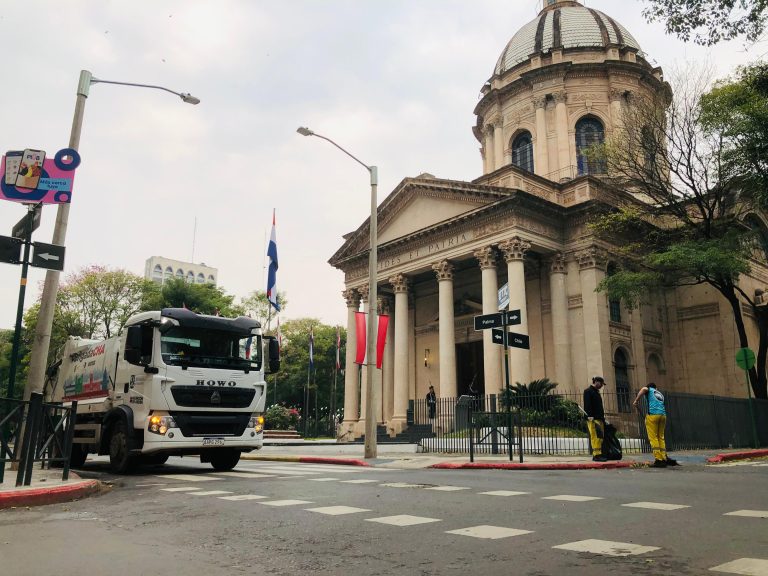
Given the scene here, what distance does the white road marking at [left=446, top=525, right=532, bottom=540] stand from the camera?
5.02 m

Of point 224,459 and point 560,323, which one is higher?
point 560,323

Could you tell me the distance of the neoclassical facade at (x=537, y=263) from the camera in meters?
31.3

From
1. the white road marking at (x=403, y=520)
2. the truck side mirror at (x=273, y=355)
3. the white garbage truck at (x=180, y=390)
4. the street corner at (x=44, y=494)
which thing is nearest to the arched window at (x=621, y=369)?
the truck side mirror at (x=273, y=355)

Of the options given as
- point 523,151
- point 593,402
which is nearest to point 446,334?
point 523,151

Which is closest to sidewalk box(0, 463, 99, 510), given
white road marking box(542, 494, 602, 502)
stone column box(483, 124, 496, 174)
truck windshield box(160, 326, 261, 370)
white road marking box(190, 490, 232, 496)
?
white road marking box(190, 490, 232, 496)

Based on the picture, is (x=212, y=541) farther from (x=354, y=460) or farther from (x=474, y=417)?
(x=474, y=417)

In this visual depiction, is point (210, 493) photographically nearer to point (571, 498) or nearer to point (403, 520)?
point (403, 520)

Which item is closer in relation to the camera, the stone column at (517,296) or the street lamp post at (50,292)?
the street lamp post at (50,292)

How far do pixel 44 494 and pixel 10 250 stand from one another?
4.29 m

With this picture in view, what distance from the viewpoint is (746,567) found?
3799mm

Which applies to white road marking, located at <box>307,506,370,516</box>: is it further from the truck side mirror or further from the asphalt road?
the truck side mirror

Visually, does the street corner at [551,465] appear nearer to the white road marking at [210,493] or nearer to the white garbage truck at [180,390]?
the white garbage truck at [180,390]

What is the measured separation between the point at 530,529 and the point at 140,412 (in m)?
8.75

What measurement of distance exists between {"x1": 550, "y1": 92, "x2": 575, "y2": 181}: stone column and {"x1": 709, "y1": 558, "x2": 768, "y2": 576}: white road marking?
1484 inches
